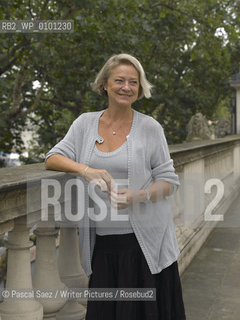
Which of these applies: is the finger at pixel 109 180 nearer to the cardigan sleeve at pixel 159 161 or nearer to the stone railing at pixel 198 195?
the cardigan sleeve at pixel 159 161

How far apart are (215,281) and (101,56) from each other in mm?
6827

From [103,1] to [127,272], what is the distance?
6294mm

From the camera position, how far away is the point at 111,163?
2.10 m

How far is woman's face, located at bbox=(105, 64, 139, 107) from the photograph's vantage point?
85.7 inches

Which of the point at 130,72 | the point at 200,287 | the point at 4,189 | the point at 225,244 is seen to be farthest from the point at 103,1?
the point at 4,189

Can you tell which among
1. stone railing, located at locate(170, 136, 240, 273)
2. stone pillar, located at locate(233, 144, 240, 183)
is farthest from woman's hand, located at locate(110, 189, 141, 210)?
stone pillar, located at locate(233, 144, 240, 183)

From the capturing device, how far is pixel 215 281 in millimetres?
4016

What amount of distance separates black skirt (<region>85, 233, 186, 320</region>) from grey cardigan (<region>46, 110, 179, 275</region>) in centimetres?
4

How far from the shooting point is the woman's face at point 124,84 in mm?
2178

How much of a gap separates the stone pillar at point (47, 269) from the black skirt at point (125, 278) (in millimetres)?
194

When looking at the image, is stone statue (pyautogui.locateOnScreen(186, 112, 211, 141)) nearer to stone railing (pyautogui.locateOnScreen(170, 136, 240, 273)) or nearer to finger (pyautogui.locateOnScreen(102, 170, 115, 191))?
stone railing (pyautogui.locateOnScreen(170, 136, 240, 273))

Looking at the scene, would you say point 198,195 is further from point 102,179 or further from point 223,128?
point 223,128

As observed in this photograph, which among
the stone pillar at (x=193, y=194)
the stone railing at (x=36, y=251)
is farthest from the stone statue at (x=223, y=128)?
the stone railing at (x=36, y=251)

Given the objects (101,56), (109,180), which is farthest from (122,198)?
(101,56)
